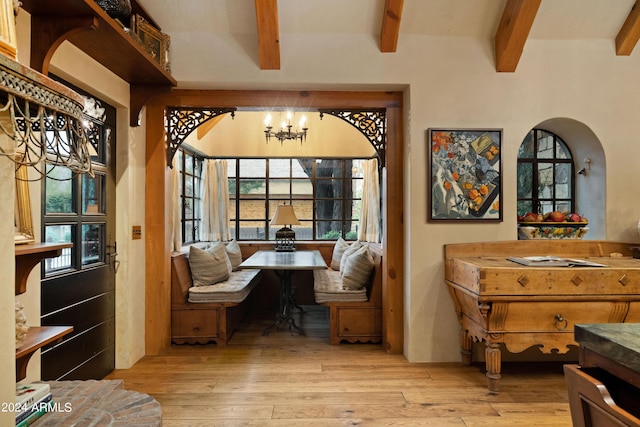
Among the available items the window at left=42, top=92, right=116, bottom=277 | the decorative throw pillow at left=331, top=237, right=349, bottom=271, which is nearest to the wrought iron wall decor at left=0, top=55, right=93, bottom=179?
the window at left=42, top=92, right=116, bottom=277

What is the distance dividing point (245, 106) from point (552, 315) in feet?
9.63

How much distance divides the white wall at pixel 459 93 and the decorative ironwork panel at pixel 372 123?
31 cm

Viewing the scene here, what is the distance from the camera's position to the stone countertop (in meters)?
0.96

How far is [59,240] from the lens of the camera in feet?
7.82

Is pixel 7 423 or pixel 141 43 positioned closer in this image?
pixel 7 423

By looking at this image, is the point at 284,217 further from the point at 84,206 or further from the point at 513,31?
the point at 513,31

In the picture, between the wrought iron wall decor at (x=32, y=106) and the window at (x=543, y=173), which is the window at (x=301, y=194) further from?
the wrought iron wall decor at (x=32, y=106)

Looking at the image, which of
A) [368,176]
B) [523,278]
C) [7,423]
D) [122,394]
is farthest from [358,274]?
[7,423]

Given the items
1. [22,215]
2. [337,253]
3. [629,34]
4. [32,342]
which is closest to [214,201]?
[337,253]

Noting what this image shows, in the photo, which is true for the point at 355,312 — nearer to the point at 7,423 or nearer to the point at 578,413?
the point at 578,413

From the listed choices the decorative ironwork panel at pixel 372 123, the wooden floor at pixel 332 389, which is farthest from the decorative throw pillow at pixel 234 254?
the decorative ironwork panel at pixel 372 123

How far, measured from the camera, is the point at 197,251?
378cm

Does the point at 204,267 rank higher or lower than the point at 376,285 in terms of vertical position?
higher

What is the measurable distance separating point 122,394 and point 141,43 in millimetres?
2454
